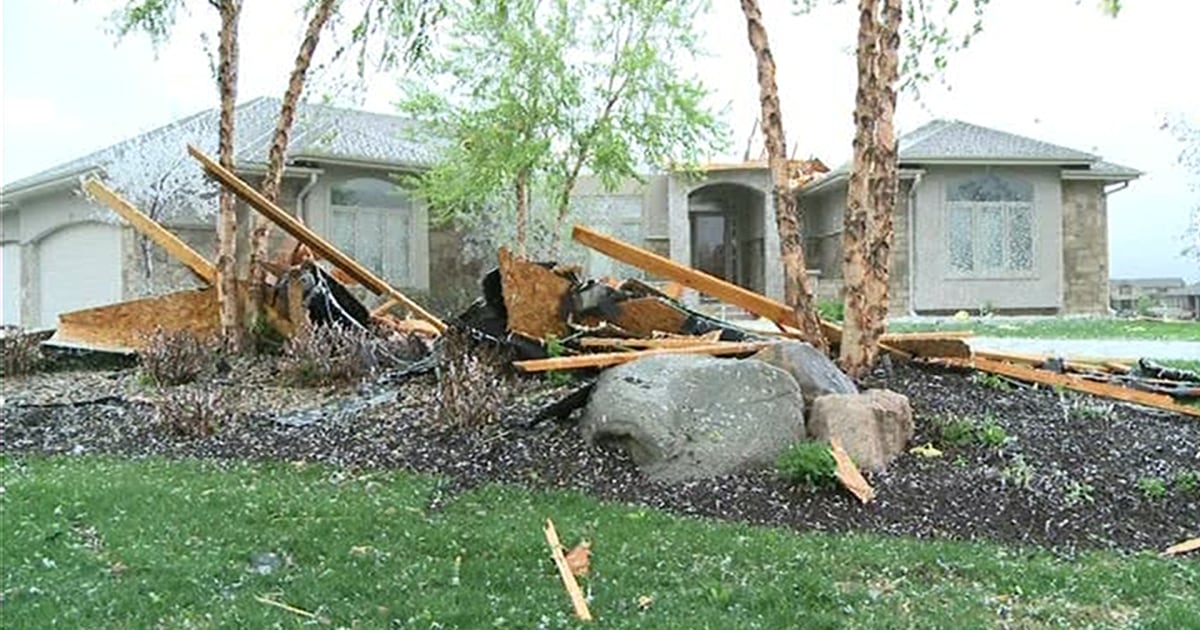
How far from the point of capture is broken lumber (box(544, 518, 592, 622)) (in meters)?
3.43

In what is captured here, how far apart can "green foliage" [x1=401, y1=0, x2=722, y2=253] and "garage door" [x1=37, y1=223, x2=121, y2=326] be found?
5.53m

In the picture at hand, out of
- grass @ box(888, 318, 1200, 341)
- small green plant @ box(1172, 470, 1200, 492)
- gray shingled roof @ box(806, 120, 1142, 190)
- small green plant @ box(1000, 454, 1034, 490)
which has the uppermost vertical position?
gray shingled roof @ box(806, 120, 1142, 190)

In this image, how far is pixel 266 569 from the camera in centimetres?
393

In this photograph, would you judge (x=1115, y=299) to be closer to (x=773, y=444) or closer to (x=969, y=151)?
(x=969, y=151)

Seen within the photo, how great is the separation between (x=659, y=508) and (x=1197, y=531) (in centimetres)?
242

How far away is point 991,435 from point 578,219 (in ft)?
56.1

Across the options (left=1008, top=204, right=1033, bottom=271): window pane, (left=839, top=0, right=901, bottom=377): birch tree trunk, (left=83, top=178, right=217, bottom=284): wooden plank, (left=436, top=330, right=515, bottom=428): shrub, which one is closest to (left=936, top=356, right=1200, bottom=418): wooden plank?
(left=839, top=0, right=901, bottom=377): birch tree trunk

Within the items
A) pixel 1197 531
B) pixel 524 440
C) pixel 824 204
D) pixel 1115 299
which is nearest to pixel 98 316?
pixel 524 440

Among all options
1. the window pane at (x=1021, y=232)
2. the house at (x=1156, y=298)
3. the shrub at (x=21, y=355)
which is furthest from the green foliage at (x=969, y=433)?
the house at (x=1156, y=298)

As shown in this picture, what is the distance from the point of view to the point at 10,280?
21516 mm

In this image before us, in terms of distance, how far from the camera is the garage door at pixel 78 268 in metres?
17.8

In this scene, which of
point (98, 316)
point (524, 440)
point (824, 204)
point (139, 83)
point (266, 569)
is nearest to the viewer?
point (266, 569)

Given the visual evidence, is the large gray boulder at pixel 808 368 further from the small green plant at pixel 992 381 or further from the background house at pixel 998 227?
the background house at pixel 998 227

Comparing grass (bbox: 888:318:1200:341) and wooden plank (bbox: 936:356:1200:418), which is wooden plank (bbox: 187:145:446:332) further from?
grass (bbox: 888:318:1200:341)
